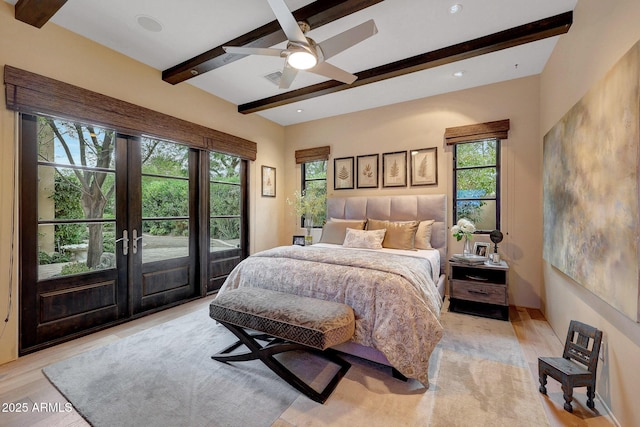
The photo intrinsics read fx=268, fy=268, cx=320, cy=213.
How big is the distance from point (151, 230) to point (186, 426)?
247 cm

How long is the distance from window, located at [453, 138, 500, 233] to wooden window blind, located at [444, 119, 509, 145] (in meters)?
0.10

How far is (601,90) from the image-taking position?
1770 mm

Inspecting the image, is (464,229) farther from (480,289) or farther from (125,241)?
(125,241)

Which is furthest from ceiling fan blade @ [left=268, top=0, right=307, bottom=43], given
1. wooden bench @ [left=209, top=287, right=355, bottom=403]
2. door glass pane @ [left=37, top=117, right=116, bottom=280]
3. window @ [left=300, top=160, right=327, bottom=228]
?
window @ [left=300, top=160, right=327, bottom=228]

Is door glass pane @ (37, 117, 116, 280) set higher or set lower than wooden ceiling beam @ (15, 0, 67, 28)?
lower

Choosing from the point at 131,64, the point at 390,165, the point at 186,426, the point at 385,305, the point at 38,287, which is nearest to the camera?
the point at 186,426

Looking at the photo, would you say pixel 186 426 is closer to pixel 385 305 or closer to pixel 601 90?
pixel 385 305

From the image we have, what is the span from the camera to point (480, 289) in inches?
125

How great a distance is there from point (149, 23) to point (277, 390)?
3.38 metres

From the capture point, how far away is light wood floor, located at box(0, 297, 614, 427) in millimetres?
1646

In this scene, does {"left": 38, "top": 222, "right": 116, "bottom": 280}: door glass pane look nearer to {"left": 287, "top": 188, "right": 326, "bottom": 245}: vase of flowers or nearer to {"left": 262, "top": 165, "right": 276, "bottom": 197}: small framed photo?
{"left": 262, "top": 165, "right": 276, "bottom": 197}: small framed photo

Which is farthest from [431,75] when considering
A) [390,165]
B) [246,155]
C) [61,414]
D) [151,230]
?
[61,414]

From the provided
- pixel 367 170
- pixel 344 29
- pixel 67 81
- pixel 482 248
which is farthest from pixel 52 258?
pixel 482 248

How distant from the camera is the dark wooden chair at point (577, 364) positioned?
5.63 ft
